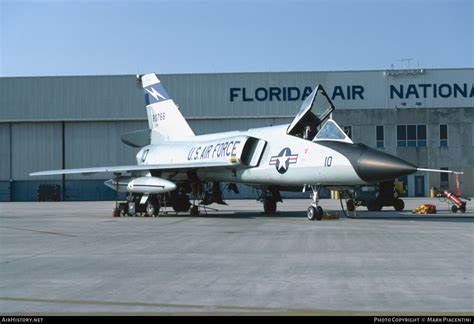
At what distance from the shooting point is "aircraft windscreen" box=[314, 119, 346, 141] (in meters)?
20.3

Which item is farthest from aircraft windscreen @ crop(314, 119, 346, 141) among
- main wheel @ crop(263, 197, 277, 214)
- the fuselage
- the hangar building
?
the hangar building

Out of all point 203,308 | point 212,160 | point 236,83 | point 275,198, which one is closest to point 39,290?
point 203,308

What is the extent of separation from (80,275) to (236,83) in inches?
1705

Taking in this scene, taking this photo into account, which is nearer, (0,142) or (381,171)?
(381,171)

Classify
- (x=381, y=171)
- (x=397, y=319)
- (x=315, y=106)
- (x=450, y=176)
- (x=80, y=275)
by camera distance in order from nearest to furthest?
(x=397, y=319)
(x=80, y=275)
(x=381, y=171)
(x=315, y=106)
(x=450, y=176)

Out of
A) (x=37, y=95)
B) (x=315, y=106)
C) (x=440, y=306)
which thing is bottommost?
(x=440, y=306)

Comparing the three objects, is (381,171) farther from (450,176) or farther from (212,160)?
(450,176)

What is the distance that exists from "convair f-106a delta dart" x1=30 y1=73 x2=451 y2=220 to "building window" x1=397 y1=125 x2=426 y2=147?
24643 mm

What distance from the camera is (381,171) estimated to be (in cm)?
1830

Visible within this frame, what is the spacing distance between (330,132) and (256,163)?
3296 mm

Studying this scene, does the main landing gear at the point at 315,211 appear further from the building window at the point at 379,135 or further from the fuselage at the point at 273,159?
the building window at the point at 379,135

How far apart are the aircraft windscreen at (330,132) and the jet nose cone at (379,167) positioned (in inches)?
55.3

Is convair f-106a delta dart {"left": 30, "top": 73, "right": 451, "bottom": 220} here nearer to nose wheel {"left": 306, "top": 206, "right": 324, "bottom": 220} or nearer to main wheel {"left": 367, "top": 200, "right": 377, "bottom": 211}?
nose wheel {"left": 306, "top": 206, "right": 324, "bottom": 220}

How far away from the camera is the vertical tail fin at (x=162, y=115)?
30.0 metres
